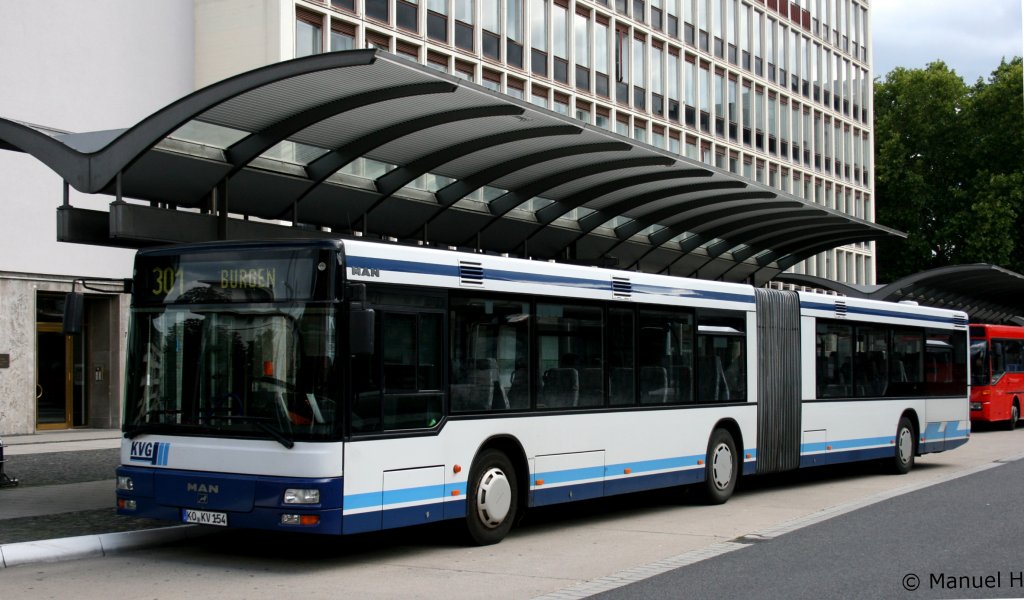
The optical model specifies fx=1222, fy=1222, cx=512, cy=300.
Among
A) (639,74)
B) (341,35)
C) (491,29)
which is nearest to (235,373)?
(341,35)

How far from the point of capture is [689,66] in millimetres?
46875

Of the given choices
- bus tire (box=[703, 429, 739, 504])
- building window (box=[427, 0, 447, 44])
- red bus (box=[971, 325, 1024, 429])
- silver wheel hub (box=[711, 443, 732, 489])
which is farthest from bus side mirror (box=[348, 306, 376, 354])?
red bus (box=[971, 325, 1024, 429])

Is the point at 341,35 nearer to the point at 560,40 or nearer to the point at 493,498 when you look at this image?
the point at 560,40

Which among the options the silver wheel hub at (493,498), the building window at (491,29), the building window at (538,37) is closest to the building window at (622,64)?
the building window at (538,37)

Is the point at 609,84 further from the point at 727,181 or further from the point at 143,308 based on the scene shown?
the point at 143,308

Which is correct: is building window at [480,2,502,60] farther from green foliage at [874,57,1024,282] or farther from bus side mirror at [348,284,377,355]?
green foliage at [874,57,1024,282]

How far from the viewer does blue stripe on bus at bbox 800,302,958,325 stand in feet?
57.5

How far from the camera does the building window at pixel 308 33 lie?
2870 cm

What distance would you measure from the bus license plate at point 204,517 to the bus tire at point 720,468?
22.5 ft

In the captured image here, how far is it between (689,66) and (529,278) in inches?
1440

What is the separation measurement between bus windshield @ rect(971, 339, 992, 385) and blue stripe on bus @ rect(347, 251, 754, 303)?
1921 centimetres

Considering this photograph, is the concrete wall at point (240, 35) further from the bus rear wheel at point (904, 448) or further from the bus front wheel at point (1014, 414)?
the bus front wheel at point (1014, 414)

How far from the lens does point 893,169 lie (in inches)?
2719

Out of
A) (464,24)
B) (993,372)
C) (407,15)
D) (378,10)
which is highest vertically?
Answer: (464,24)
